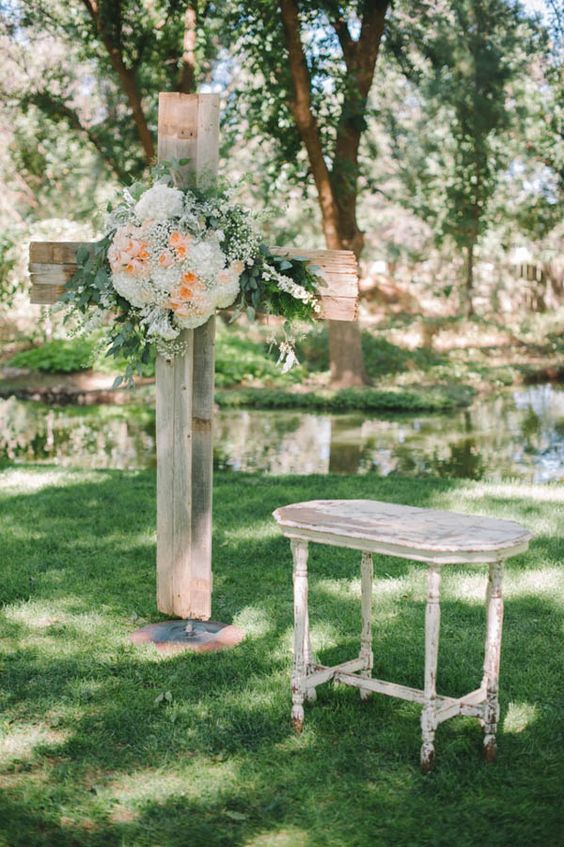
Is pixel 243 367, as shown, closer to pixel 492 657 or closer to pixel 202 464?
pixel 202 464

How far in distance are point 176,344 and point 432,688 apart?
2247mm

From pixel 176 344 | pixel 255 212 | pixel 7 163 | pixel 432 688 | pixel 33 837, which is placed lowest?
pixel 33 837

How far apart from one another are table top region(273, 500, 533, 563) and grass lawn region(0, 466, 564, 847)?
84cm

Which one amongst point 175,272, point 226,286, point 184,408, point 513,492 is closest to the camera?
point 175,272

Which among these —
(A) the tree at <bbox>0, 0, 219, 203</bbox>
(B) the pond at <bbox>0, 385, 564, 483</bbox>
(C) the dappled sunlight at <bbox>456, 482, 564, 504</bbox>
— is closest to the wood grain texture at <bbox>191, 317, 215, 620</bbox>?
(C) the dappled sunlight at <bbox>456, 482, 564, 504</bbox>

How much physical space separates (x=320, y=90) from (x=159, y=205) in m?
12.8

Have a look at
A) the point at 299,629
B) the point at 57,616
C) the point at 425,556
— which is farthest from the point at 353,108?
the point at 425,556

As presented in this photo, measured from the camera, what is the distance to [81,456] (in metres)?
12.0

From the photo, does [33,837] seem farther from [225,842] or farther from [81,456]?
[81,456]

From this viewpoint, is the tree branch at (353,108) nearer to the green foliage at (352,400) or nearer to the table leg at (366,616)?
the green foliage at (352,400)

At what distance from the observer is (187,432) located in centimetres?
523

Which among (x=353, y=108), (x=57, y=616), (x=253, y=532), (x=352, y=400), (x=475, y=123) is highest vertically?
(x=475, y=123)

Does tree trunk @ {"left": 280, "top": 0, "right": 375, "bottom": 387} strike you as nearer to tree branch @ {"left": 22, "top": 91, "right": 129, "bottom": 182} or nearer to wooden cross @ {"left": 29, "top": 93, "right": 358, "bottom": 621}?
tree branch @ {"left": 22, "top": 91, "right": 129, "bottom": 182}

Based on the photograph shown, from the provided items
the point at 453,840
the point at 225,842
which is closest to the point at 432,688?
the point at 453,840
